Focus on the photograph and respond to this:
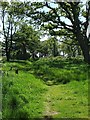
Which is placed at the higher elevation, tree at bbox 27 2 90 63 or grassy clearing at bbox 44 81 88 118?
tree at bbox 27 2 90 63

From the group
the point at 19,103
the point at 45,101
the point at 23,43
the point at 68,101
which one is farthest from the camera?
the point at 23,43

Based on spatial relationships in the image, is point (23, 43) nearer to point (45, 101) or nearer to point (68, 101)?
point (45, 101)

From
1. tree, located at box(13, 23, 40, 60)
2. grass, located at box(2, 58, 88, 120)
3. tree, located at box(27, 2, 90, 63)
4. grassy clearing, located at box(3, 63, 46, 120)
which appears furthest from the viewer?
tree, located at box(13, 23, 40, 60)

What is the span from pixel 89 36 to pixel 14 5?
811cm

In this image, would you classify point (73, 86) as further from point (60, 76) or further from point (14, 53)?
point (14, 53)

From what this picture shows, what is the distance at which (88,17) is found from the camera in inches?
1238

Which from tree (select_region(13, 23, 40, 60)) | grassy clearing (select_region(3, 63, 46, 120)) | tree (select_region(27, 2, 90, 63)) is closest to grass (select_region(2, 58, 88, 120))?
grassy clearing (select_region(3, 63, 46, 120))

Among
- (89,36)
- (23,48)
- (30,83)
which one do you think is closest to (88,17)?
(89,36)

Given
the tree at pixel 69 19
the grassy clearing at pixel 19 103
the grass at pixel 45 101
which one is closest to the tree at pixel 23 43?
the tree at pixel 69 19

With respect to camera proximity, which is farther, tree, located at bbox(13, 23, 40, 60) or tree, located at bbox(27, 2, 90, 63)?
tree, located at bbox(13, 23, 40, 60)

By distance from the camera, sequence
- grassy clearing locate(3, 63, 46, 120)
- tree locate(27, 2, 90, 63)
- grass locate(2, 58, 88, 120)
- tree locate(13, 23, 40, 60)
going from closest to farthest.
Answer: grassy clearing locate(3, 63, 46, 120)
grass locate(2, 58, 88, 120)
tree locate(27, 2, 90, 63)
tree locate(13, 23, 40, 60)

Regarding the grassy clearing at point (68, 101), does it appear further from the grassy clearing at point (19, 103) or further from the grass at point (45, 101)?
the grassy clearing at point (19, 103)

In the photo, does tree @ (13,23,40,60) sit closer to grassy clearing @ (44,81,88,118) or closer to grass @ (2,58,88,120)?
grassy clearing @ (44,81,88,118)

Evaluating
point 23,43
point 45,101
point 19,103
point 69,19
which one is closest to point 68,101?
point 45,101
